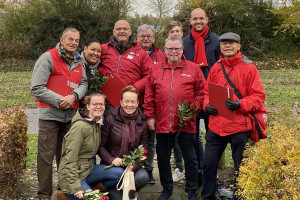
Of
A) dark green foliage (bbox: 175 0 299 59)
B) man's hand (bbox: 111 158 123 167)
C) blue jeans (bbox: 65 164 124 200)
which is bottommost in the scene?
blue jeans (bbox: 65 164 124 200)

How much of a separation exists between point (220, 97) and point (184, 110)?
1.68ft

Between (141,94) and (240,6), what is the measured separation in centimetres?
2384

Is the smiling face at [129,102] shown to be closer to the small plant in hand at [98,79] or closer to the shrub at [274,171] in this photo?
the small plant in hand at [98,79]

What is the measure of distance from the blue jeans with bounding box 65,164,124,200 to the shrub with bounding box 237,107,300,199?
1.84 m

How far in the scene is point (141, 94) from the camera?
5844 mm

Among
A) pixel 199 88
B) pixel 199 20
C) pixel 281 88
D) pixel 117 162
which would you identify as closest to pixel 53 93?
pixel 117 162

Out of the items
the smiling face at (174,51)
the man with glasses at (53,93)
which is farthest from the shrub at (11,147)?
the smiling face at (174,51)

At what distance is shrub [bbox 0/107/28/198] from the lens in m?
5.07

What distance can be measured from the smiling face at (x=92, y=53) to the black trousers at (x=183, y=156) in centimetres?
135

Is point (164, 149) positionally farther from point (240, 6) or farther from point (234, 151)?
point (240, 6)

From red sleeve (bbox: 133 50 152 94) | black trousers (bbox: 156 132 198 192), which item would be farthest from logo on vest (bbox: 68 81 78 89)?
black trousers (bbox: 156 132 198 192)

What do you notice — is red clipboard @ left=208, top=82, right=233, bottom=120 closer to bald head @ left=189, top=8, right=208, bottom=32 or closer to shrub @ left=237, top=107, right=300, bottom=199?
shrub @ left=237, top=107, right=300, bottom=199

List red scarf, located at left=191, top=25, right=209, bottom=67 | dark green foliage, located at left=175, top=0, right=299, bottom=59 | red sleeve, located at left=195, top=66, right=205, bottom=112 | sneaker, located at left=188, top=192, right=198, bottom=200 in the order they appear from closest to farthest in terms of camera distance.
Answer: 1. red sleeve, located at left=195, top=66, right=205, bottom=112
2. sneaker, located at left=188, top=192, right=198, bottom=200
3. red scarf, located at left=191, top=25, right=209, bottom=67
4. dark green foliage, located at left=175, top=0, right=299, bottom=59

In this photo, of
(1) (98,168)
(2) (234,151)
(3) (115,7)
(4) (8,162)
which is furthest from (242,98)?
(3) (115,7)
